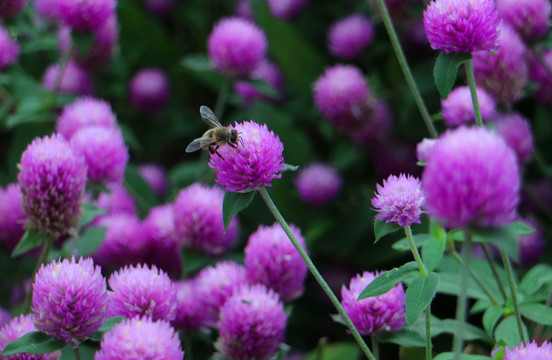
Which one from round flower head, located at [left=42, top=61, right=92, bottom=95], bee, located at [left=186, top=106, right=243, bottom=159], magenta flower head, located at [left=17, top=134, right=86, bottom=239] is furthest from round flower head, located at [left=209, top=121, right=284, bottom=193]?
round flower head, located at [left=42, top=61, right=92, bottom=95]

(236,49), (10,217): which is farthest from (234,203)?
(236,49)

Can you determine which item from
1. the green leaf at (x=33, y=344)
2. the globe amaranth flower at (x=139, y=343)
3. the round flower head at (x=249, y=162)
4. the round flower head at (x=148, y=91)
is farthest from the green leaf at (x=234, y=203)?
the round flower head at (x=148, y=91)

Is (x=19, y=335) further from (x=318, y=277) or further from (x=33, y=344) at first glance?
(x=318, y=277)

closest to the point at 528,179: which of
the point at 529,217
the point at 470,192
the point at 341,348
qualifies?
the point at 529,217

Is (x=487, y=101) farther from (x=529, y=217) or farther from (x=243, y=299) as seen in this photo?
(x=243, y=299)

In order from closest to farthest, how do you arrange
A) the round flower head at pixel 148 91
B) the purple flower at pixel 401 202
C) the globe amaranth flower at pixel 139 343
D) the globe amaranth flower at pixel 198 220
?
the globe amaranth flower at pixel 139 343 → the purple flower at pixel 401 202 → the globe amaranth flower at pixel 198 220 → the round flower head at pixel 148 91

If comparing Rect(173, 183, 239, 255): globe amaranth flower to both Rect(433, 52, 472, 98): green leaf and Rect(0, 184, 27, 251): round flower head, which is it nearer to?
Rect(0, 184, 27, 251): round flower head

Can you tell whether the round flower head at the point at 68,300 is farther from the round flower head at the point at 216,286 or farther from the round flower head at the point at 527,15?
the round flower head at the point at 527,15

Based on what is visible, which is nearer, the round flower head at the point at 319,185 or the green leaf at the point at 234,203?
the green leaf at the point at 234,203
